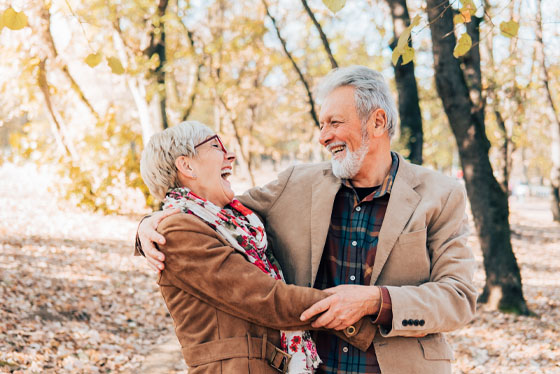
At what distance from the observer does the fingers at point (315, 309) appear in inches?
81.1

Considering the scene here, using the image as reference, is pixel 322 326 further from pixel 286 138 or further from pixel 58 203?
pixel 286 138

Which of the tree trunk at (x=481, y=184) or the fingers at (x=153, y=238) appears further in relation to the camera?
the tree trunk at (x=481, y=184)

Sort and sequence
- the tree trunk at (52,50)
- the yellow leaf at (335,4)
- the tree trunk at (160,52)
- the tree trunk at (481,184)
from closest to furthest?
the yellow leaf at (335,4) → the tree trunk at (481,184) → the tree trunk at (160,52) → the tree trunk at (52,50)

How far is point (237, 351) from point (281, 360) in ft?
0.69

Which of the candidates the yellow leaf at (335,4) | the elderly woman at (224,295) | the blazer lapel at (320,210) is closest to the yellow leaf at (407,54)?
the blazer lapel at (320,210)

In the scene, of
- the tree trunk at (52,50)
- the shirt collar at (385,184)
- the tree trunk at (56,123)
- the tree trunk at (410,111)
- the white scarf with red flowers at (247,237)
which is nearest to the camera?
the white scarf with red flowers at (247,237)

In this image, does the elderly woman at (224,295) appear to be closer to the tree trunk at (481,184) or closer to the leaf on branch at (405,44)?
the leaf on branch at (405,44)

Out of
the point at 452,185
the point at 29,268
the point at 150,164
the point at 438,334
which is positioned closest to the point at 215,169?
the point at 150,164

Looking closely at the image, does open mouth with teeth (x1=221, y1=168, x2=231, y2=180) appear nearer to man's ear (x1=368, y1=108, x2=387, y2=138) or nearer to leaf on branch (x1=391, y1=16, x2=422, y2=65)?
man's ear (x1=368, y1=108, x2=387, y2=138)

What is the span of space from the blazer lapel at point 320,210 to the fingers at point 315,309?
346 millimetres

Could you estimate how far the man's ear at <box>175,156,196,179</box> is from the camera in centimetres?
238

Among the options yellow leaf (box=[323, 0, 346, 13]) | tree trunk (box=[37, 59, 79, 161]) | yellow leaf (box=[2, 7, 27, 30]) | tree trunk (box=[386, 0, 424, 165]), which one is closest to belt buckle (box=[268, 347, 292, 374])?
yellow leaf (box=[323, 0, 346, 13])

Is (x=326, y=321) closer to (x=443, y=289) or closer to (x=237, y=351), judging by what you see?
(x=237, y=351)

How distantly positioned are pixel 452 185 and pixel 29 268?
22.5 ft
